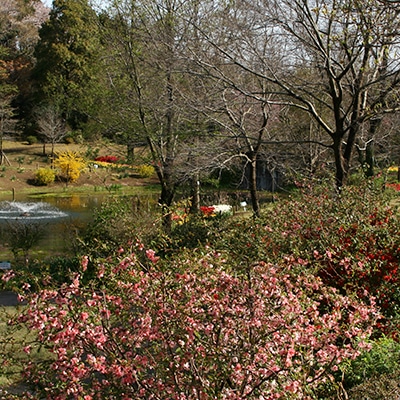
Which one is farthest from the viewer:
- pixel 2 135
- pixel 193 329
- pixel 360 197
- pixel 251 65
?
pixel 2 135

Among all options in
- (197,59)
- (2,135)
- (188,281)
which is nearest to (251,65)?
(197,59)

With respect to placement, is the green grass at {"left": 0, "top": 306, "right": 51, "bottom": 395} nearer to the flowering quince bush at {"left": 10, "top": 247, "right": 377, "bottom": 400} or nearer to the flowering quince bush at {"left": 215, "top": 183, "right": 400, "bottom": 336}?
the flowering quince bush at {"left": 10, "top": 247, "right": 377, "bottom": 400}

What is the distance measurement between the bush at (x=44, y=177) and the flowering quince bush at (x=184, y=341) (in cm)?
2859

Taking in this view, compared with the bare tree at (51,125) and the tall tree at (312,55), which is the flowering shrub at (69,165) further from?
the tall tree at (312,55)

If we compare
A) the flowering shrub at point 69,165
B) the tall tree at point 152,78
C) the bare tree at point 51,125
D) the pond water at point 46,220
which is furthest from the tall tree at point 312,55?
the bare tree at point 51,125

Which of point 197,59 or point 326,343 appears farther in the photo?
point 197,59

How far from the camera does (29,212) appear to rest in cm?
2228

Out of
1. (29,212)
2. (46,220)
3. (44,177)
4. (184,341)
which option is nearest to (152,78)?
(46,220)

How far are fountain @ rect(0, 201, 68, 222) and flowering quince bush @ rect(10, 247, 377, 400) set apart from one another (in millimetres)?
16781

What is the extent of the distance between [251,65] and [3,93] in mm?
30049

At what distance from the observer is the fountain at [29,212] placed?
20.6 m

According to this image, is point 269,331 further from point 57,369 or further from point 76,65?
point 76,65

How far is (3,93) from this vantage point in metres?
37.1

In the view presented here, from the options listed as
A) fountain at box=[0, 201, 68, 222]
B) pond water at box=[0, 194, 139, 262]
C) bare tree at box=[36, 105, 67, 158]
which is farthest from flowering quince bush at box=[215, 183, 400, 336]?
bare tree at box=[36, 105, 67, 158]
